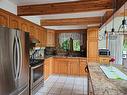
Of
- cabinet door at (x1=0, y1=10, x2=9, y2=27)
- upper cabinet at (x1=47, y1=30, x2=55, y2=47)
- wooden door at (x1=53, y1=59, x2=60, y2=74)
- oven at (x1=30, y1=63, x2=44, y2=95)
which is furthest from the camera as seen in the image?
upper cabinet at (x1=47, y1=30, x2=55, y2=47)

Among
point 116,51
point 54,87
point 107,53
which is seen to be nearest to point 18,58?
point 54,87

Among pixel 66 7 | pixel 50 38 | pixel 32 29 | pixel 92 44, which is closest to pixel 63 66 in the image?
pixel 50 38

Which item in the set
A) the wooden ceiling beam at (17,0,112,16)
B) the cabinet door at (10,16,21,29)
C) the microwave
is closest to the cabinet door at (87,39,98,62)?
the microwave

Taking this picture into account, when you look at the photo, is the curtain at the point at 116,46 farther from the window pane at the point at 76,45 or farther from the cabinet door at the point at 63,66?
the cabinet door at the point at 63,66

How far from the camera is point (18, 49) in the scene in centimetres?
247

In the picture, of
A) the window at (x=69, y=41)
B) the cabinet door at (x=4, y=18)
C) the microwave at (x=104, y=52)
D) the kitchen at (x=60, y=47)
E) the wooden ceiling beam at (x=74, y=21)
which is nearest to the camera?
the kitchen at (x=60, y=47)

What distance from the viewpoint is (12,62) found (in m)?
2.28

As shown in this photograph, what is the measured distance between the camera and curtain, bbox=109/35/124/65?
258 inches

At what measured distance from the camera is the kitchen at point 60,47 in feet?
7.21

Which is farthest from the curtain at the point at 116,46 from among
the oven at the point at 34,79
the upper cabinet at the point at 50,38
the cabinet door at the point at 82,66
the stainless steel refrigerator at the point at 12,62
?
the stainless steel refrigerator at the point at 12,62

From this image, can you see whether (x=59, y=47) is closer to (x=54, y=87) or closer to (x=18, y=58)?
(x=54, y=87)

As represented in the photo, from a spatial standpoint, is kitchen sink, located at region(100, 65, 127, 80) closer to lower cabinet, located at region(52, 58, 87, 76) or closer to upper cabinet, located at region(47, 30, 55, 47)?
lower cabinet, located at region(52, 58, 87, 76)

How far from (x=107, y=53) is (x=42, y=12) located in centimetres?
398

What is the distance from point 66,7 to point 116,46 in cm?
434
